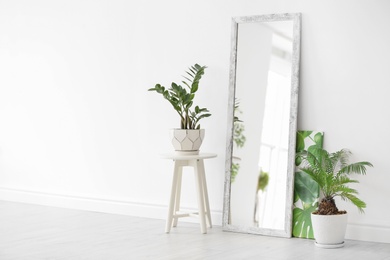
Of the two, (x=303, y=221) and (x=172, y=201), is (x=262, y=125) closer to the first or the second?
(x=303, y=221)

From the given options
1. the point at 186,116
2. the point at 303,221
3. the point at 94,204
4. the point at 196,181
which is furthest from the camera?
the point at 94,204

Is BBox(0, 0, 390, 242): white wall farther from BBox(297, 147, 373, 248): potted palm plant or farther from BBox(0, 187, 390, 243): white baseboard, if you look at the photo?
BBox(297, 147, 373, 248): potted palm plant

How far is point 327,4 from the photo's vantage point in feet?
18.5

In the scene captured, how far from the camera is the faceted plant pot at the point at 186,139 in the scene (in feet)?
18.9

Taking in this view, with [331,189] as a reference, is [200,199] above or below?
below

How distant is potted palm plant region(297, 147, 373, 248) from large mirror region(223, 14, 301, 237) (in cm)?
27

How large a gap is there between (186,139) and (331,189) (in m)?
1.26

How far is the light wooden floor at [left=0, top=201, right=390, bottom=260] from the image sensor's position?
4.90m

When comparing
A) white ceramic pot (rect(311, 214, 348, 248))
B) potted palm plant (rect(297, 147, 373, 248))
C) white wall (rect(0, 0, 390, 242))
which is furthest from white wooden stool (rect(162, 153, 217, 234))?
white ceramic pot (rect(311, 214, 348, 248))

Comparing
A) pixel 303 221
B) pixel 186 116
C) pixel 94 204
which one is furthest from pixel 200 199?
pixel 94 204

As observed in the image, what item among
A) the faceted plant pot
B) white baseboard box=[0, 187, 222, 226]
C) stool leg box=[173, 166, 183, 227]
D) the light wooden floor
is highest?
the faceted plant pot

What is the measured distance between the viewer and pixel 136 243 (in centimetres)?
530

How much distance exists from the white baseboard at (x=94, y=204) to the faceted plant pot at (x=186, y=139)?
716mm

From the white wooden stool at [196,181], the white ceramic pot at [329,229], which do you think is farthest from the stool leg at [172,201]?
the white ceramic pot at [329,229]
